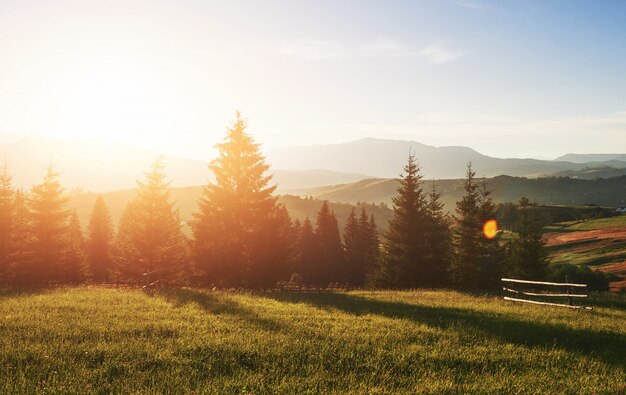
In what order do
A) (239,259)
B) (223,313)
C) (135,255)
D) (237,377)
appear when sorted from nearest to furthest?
(237,377) < (223,313) < (239,259) < (135,255)

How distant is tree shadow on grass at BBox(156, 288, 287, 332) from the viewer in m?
13.8

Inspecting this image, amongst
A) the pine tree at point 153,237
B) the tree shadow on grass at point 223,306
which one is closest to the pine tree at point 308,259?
the pine tree at point 153,237

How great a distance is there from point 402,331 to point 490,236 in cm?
3014

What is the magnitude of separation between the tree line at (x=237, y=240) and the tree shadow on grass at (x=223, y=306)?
965 cm

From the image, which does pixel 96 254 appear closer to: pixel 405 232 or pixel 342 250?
pixel 342 250

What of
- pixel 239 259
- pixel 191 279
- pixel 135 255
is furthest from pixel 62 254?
pixel 239 259

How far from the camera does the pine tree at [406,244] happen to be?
39094 millimetres

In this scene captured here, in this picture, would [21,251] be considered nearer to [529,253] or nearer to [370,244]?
[370,244]

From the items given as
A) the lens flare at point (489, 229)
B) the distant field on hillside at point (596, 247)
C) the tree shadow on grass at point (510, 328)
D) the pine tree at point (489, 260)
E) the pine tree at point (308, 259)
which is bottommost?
the distant field on hillside at point (596, 247)

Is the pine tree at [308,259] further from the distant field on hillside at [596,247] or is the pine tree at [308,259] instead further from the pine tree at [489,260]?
the distant field on hillside at [596,247]

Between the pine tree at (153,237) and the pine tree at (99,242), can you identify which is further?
the pine tree at (99,242)

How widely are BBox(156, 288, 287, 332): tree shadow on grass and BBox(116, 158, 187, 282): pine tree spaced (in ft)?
45.9

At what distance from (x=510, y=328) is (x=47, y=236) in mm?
40511

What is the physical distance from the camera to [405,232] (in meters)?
39.9
